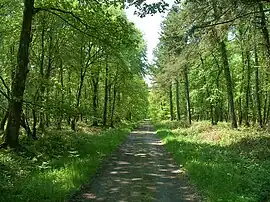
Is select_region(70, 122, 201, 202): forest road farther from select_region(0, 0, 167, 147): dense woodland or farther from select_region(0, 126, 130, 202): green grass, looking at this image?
select_region(0, 0, 167, 147): dense woodland

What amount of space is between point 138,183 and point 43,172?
3509mm

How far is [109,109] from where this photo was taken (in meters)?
46.0

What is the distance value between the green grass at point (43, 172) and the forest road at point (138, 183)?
1.54ft

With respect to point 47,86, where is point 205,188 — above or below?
below

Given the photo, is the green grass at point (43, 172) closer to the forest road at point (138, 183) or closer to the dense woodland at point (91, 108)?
the dense woodland at point (91, 108)

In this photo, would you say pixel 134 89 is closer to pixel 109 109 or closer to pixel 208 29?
pixel 109 109

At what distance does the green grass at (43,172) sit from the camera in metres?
9.25

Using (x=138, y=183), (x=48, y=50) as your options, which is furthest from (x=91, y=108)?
(x=138, y=183)

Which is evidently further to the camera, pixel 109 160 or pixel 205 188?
pixel 109 160

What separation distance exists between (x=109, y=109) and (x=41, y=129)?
2202cm

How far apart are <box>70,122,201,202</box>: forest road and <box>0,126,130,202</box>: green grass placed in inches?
18.4

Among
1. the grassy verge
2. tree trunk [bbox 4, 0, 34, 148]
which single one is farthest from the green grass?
the grassy verge

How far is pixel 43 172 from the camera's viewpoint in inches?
484

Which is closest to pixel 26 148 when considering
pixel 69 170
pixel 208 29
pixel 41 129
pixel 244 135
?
pixel 69 170
